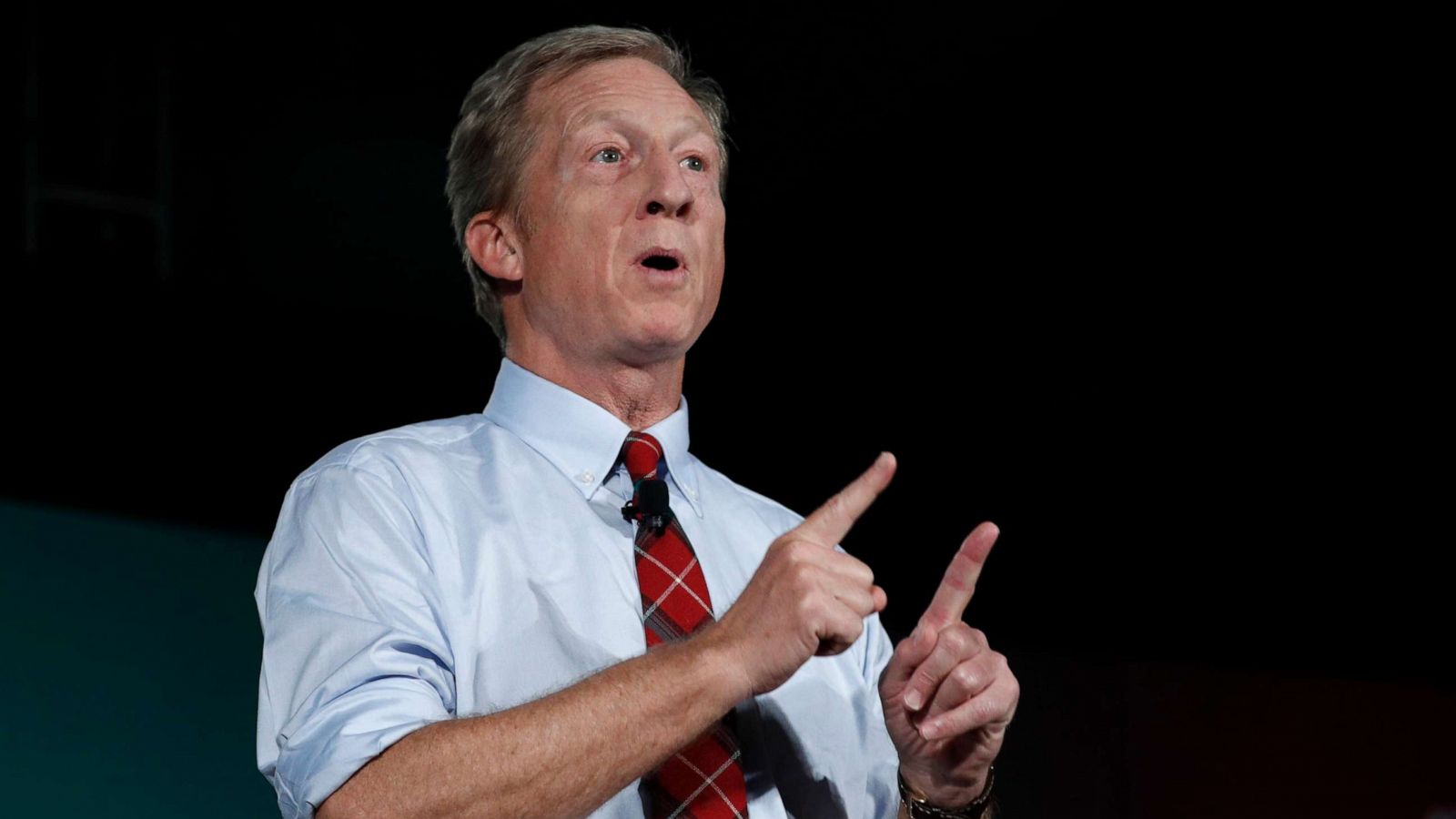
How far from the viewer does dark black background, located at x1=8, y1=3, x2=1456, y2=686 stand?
7.85ft

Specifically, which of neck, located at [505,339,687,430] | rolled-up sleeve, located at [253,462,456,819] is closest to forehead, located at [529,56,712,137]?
neck, located at [505,339,687,430]

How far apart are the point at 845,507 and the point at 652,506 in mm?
285

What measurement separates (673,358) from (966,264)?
169 cm

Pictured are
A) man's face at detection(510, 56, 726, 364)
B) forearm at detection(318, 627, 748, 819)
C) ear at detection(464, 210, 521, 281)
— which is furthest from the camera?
ear at detection(464, 210, 521, 281)

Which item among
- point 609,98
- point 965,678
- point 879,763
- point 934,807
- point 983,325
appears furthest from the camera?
point 983,325

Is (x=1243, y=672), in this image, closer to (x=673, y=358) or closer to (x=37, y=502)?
(x=673, y=358)

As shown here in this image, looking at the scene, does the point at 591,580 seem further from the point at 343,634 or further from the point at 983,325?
the point at 983,325

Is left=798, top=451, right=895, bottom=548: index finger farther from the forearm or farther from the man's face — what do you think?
the man's face

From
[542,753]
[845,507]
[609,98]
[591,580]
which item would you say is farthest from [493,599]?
[609,98]

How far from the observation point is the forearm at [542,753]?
115cm

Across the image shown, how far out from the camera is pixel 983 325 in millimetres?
2963

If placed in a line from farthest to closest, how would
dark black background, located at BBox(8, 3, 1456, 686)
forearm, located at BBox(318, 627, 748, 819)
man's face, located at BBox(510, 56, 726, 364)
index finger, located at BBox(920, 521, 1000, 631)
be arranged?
dark black background, located at BBox(8, 3, 1456, 686) < man's face, located at BBox(510, 56, 726, 364) < index finger, located at BBox(920, 521, 1000, 631) < forearm, located at BBox(318, 627, 748, 819)

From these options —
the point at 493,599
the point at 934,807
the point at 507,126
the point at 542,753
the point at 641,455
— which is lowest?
the point at 934,807

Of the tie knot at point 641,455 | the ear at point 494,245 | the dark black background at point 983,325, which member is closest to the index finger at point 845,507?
the tie knot at point 641,455
